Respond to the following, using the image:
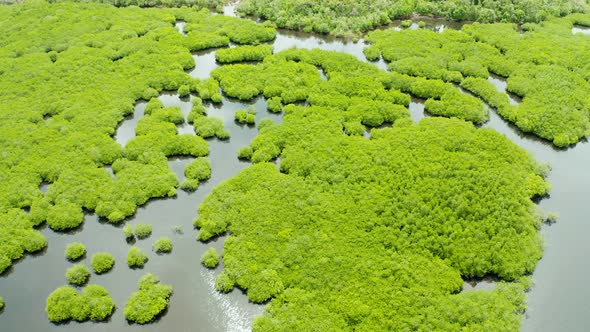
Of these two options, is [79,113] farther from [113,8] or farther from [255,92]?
[113,8]

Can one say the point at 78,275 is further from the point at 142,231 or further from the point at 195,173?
the point at 195,173

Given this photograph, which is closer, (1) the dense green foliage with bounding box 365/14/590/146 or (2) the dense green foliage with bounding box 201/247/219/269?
(2) the dense green foliage with bounding box 201/247/219/269

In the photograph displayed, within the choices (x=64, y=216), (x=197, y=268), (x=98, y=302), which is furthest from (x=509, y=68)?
(x=64, y=216)

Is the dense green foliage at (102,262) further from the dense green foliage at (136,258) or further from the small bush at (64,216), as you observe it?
the small bush at (64,216)

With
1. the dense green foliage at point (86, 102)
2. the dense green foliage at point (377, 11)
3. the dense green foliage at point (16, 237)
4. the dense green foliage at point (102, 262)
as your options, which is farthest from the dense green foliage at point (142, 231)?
the dense green foliage at point (377, 11)

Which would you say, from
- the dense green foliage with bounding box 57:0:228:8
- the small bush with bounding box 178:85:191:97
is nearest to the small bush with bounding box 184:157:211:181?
the small bush with bounding box 178:85:191:97

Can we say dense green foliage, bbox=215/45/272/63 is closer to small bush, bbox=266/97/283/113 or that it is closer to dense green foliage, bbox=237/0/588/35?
dense green foliage, bbox=237/0/588/35
